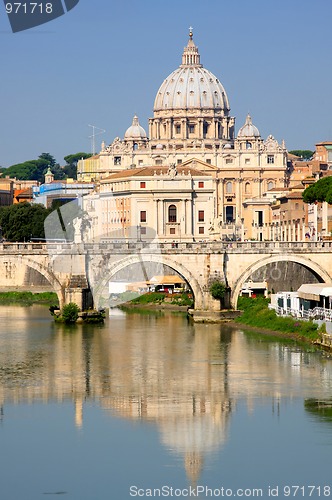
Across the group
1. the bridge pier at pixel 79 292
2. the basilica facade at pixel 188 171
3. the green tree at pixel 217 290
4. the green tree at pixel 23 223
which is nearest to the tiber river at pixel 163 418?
the green tree at pixel 217 290

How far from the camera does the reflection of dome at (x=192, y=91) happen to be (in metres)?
177

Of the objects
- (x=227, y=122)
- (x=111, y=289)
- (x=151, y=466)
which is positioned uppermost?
(x=227, y=122)

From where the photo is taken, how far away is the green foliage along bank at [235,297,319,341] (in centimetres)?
5269

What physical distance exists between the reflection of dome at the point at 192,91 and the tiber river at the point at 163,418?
122 m

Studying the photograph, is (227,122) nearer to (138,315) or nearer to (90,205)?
(90,205)

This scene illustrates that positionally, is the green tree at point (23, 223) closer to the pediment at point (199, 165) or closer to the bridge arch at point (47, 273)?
the bridge arch at point (47, 273)

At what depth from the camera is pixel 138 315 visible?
68.8 metres

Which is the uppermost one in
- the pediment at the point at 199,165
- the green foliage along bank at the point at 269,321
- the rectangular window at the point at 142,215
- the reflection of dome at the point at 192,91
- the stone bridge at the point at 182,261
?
the reflection of dome at the point at 192,91

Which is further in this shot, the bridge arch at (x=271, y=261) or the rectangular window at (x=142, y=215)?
the rectangular window at (x=142, y=215)

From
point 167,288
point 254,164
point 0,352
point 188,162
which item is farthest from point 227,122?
point 0,352

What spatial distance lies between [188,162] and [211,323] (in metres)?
82.6

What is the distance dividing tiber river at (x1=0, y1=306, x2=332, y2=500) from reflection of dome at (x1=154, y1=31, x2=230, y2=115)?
399ft

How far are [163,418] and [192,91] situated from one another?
140376mm

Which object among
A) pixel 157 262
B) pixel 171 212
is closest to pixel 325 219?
pixel 157 262
